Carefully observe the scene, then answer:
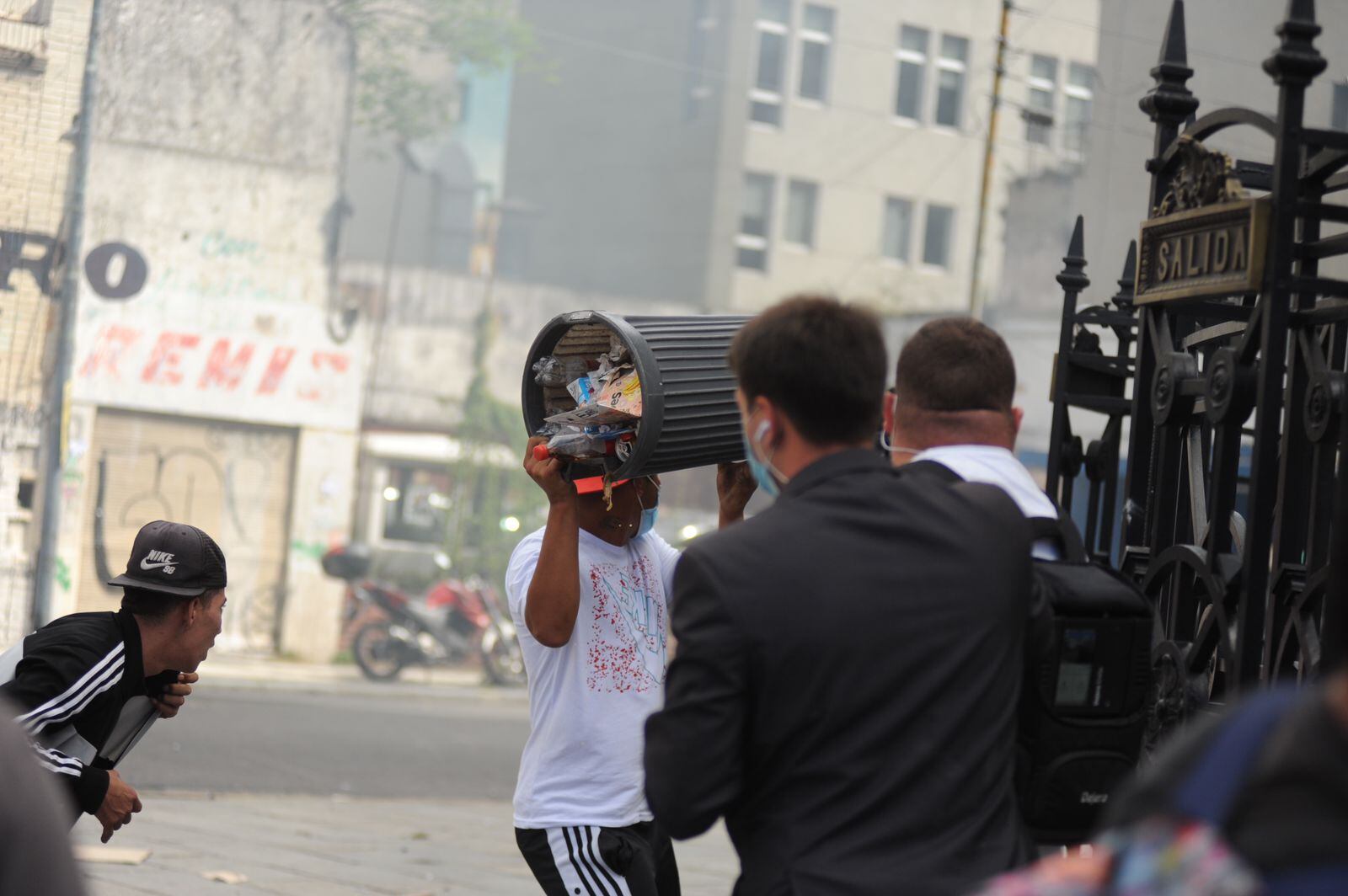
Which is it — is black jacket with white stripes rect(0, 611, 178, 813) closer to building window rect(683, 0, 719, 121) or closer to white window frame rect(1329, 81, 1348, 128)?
white window frame rect(1329, 81, 1348, 128)

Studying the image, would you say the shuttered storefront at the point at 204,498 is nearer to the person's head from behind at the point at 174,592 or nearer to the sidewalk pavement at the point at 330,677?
the sidewalk pavement at the point at 330,677

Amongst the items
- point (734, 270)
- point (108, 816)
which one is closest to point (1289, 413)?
point (108, 816)

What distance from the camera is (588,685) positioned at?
3730 millimetres

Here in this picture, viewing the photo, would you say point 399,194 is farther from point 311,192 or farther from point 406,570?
point 406,570

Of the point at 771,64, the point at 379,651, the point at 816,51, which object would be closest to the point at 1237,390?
the point at 379,651

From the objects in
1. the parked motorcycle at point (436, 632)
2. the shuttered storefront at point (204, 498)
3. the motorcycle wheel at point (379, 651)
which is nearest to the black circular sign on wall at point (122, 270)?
the shuttered storefront at point (204, 498)

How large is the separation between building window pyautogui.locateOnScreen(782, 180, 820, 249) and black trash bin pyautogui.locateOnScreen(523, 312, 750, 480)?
22190 millimetres

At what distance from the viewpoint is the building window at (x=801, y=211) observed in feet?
84.5

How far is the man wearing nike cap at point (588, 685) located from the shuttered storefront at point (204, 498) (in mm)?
16558

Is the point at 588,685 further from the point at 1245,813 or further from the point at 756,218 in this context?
the point at 756,218

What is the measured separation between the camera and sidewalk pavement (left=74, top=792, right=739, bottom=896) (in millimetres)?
7094

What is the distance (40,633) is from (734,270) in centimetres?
2223

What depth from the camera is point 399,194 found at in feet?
73.9

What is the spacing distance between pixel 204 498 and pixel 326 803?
10.8 meters
